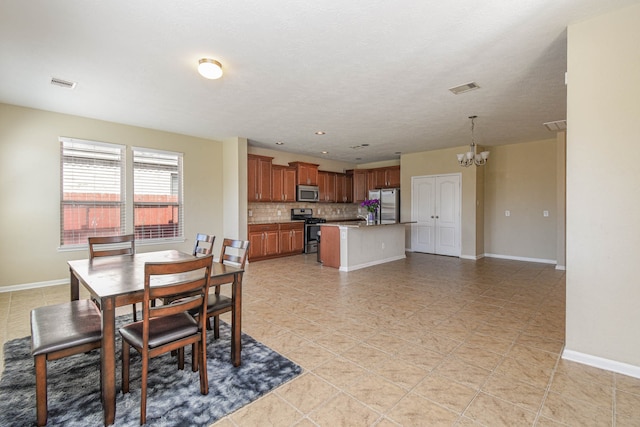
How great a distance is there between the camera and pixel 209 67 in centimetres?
288

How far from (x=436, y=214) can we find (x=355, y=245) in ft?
9.42

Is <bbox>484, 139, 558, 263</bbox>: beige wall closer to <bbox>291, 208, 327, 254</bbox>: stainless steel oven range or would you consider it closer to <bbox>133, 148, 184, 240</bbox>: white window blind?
<bbox>291, 208, 327, 254</bbox>: stainless steel oven range

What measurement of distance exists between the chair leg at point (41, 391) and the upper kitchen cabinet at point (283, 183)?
18.6ft

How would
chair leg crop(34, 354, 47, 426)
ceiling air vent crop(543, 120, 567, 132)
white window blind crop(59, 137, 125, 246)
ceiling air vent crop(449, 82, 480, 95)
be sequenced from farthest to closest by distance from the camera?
ceiling air vent crop(543, 120, 567, 132) → white window blind crop(59, 137, 125, 246) → ceiling air vent crop(449, 82, 480, 95) → chair leg crop(34, 354, 47, 426)

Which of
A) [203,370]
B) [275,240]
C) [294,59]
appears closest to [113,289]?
[203,370]

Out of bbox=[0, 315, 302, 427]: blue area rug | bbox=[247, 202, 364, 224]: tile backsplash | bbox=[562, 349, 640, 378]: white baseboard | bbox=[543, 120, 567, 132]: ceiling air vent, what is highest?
bbox=[543, 120, 567, 132]: ceiling air vent

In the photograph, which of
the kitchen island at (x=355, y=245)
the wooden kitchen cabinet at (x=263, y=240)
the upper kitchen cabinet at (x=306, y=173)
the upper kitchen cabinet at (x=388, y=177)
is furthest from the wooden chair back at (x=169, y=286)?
the upper kitchen cabinet at (x=388, y=177)

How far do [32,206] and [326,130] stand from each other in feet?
15.6

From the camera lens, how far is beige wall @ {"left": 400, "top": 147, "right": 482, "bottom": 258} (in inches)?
→ 268

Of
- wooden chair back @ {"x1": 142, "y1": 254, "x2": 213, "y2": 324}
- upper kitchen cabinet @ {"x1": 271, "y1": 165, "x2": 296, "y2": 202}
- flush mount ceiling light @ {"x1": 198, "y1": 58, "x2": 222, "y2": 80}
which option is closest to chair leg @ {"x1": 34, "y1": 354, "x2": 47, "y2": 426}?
wooden chair back @ {"x1": 142, "y1": 254, "x2": 213, "y2": 324}

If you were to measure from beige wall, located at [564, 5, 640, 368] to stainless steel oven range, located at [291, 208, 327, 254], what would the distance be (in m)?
5.62

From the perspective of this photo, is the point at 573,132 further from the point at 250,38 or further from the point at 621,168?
the point at 250,38

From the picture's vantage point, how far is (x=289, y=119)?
485cm

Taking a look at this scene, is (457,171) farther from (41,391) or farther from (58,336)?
(41,391)
